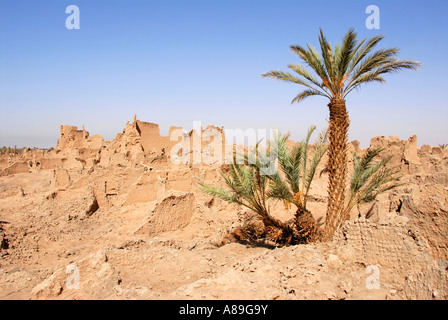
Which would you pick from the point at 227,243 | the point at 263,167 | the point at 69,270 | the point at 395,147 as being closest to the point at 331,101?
the point at 263,167

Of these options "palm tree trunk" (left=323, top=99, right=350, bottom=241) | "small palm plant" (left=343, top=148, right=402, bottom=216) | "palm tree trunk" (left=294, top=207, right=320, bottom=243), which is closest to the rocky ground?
"small palm plant" (left=343, top=148, right=402, bottom=216)

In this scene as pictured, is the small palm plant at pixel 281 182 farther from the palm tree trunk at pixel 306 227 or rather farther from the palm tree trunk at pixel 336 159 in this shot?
the palm tree trunk at pixel 336 159

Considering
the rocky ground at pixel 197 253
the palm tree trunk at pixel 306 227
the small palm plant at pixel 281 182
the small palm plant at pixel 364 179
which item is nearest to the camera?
the rocky ground at pixel 197 253

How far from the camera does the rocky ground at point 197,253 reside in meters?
4.77

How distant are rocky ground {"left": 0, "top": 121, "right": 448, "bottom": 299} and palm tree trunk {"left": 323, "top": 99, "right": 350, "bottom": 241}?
110 cm

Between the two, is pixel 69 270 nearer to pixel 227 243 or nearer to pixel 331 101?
pixel 227 243

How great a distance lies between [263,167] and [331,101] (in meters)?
2.43

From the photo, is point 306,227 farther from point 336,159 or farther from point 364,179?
point 364,179

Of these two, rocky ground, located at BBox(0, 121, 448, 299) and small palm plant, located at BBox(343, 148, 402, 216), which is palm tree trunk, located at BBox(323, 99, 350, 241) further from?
rocky ground, located at BBox(0, 121, 448, 299)

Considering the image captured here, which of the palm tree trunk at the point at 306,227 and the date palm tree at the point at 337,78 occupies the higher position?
the date palm tree at the point at 337,78

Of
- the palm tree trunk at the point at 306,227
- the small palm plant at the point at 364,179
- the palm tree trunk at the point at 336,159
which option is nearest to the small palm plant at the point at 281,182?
the palm tree trunk at the point at 306,227

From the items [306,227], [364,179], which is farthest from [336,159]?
[306,227]

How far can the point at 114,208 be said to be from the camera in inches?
489

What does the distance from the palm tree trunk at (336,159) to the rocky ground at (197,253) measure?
1.10 meters
